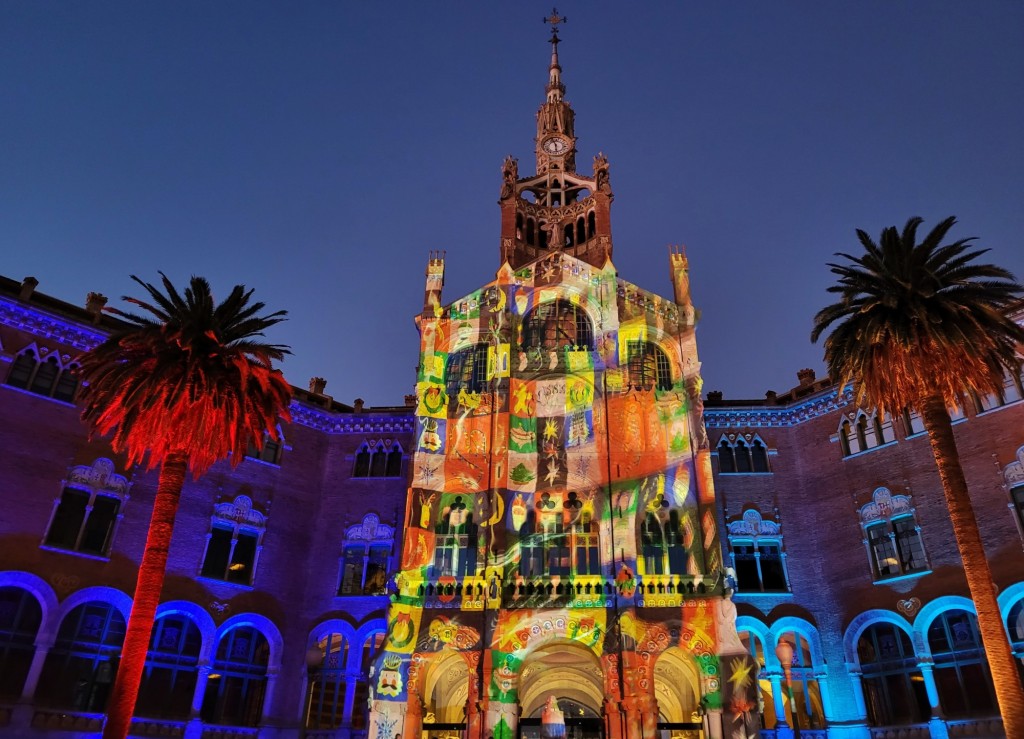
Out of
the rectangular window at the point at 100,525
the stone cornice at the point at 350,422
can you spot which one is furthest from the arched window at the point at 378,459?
the rectangular window at the point at 100,525

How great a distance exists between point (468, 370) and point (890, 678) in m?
20.9

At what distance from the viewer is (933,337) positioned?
Result: 23266 mm

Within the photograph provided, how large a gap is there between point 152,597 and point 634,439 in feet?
62.1

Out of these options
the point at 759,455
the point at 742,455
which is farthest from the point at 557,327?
the point at 759,455

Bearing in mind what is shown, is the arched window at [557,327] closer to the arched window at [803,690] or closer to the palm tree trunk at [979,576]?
the arched window at [803,690]

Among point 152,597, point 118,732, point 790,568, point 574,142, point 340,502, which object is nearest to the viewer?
point 118,732

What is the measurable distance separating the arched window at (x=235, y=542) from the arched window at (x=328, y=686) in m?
4.42

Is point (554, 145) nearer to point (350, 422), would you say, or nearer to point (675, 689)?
point (350, 422)

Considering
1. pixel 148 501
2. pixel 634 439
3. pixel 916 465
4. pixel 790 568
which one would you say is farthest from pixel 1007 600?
pixel 148 501

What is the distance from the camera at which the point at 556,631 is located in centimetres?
2891

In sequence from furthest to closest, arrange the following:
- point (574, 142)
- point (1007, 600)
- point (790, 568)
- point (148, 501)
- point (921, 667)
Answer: point (574, 142) → point (790, 568) → point (148, 501) → point (921, 667) → point (1007, 600)

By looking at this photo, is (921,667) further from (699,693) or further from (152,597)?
(152,597)

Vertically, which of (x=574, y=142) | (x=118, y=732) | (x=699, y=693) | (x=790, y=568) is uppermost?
(x=574, y=142)

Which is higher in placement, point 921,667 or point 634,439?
point 634,439
